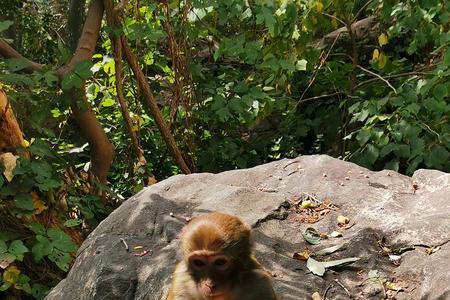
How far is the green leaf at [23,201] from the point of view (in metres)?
4.93

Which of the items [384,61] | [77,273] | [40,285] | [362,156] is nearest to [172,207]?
[77,273]

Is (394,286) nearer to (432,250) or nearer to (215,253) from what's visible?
(432,250)

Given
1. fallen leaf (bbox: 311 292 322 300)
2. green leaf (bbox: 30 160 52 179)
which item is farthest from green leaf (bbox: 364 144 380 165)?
green leaf (bbox: 30 160 52 179)

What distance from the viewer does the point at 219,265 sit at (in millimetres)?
2838

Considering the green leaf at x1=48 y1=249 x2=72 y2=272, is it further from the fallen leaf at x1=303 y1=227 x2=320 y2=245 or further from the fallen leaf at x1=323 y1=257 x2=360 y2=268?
the fallen leaf at x1=323 y1=257 x2=360 y2=268

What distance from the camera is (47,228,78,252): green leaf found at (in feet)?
15.6

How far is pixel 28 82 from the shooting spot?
495cm

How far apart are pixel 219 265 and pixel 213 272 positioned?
0.13ft

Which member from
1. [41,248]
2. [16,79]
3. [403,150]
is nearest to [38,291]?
[41,248]

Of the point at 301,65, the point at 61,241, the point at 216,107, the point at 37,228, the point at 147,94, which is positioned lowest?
the point at 61,241

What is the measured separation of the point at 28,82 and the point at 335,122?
14.3 ft

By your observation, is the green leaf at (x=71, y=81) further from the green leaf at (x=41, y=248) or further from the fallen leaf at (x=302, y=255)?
the fallen leaf at (x=302, y=255)

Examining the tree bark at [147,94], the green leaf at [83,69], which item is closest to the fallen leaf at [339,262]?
the green leaf at [83,69]

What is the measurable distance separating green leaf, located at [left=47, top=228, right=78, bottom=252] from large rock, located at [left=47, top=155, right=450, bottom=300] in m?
0.55
